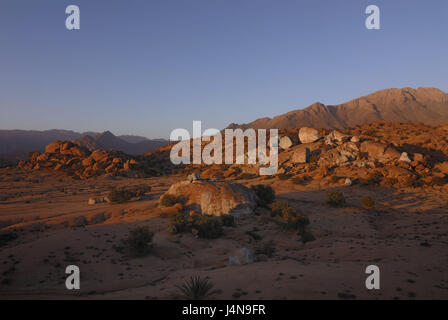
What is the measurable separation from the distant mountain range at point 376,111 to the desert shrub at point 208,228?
278 feet

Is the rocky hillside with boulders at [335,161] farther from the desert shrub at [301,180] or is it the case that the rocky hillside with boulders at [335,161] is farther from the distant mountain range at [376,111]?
the distant mountain range at [376,111]

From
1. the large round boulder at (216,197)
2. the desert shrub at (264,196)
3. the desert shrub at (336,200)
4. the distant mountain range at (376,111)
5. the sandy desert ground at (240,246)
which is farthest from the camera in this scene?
the distant mountain range at (376,111)

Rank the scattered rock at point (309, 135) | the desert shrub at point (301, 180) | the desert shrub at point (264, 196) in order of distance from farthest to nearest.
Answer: the scattered rock at point (309, 135) → the desert shrub at point (301, 180) → the desert shrub at point (264, 196)

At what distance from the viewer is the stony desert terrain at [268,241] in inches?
307

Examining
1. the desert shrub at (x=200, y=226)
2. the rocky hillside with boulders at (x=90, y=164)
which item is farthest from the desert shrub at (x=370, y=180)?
the rocky hillside with boulders at (x=90, y=164)

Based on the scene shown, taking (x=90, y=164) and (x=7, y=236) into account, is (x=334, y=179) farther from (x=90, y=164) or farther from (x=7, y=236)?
(x=90, y=164)

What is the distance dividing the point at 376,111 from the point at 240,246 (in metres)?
105

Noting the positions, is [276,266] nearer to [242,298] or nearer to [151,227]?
[242,298]

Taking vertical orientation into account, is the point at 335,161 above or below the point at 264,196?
above

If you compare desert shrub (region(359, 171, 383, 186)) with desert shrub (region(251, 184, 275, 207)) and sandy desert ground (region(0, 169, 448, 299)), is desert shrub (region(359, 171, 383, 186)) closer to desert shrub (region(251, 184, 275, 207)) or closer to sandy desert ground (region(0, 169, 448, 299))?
sandy desert ground (region(0, 169, 448, 299))

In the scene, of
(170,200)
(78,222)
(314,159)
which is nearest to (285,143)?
(314,159)

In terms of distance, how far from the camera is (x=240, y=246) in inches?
538

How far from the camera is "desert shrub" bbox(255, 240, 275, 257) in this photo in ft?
40.3
